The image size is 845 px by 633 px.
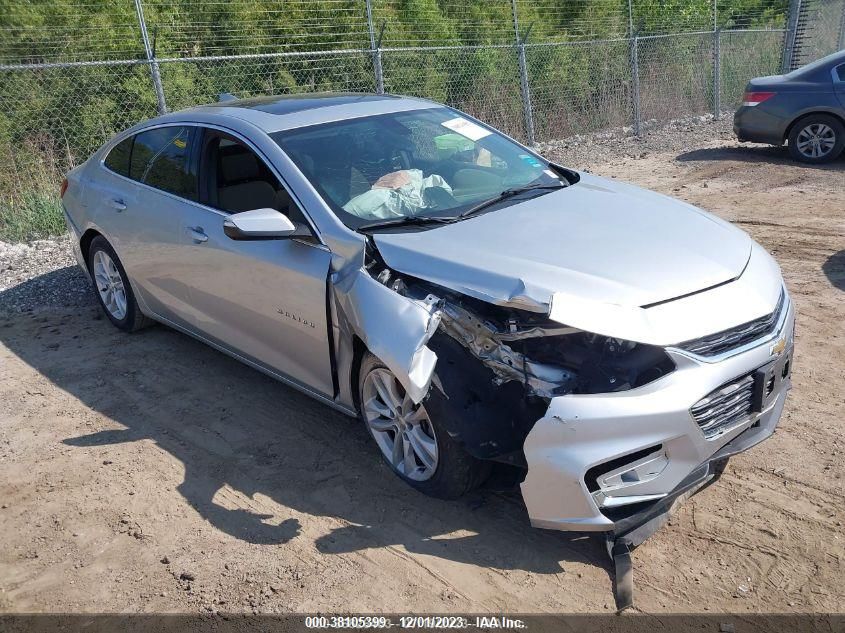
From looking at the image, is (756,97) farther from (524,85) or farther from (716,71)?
(716,71)

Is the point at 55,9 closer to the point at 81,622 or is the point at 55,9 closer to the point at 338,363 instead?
the point at 338,363

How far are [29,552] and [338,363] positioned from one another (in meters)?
1.68

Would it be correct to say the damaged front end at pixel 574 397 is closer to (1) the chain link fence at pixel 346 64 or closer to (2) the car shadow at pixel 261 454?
(2) the car shadow at pixel 261 454

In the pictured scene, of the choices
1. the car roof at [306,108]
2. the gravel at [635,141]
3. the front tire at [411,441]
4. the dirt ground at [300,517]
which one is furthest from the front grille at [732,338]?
the gravel at [635,141]

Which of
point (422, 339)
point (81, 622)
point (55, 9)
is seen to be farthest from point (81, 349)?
point (55, 9)

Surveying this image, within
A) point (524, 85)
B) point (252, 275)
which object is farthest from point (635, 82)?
point (252, 275)

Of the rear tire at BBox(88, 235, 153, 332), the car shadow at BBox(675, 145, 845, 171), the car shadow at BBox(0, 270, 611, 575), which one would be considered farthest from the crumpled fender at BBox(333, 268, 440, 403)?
the car shadow at BBox(675, 145, 845, 171)

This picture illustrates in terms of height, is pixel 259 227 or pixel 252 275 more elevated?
pixel 259 227

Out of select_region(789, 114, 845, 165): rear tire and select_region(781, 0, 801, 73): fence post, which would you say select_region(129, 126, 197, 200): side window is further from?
select_region(781, 0, 801, 73): fence post

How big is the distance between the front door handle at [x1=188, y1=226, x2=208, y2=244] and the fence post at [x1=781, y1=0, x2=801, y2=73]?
54.9ft

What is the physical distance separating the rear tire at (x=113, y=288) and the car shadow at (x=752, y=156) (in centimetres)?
872

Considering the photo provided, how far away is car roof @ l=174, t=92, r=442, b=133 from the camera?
4770 mm

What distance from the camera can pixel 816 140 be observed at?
11000 millimetres

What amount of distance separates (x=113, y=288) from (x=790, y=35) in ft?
54.3
